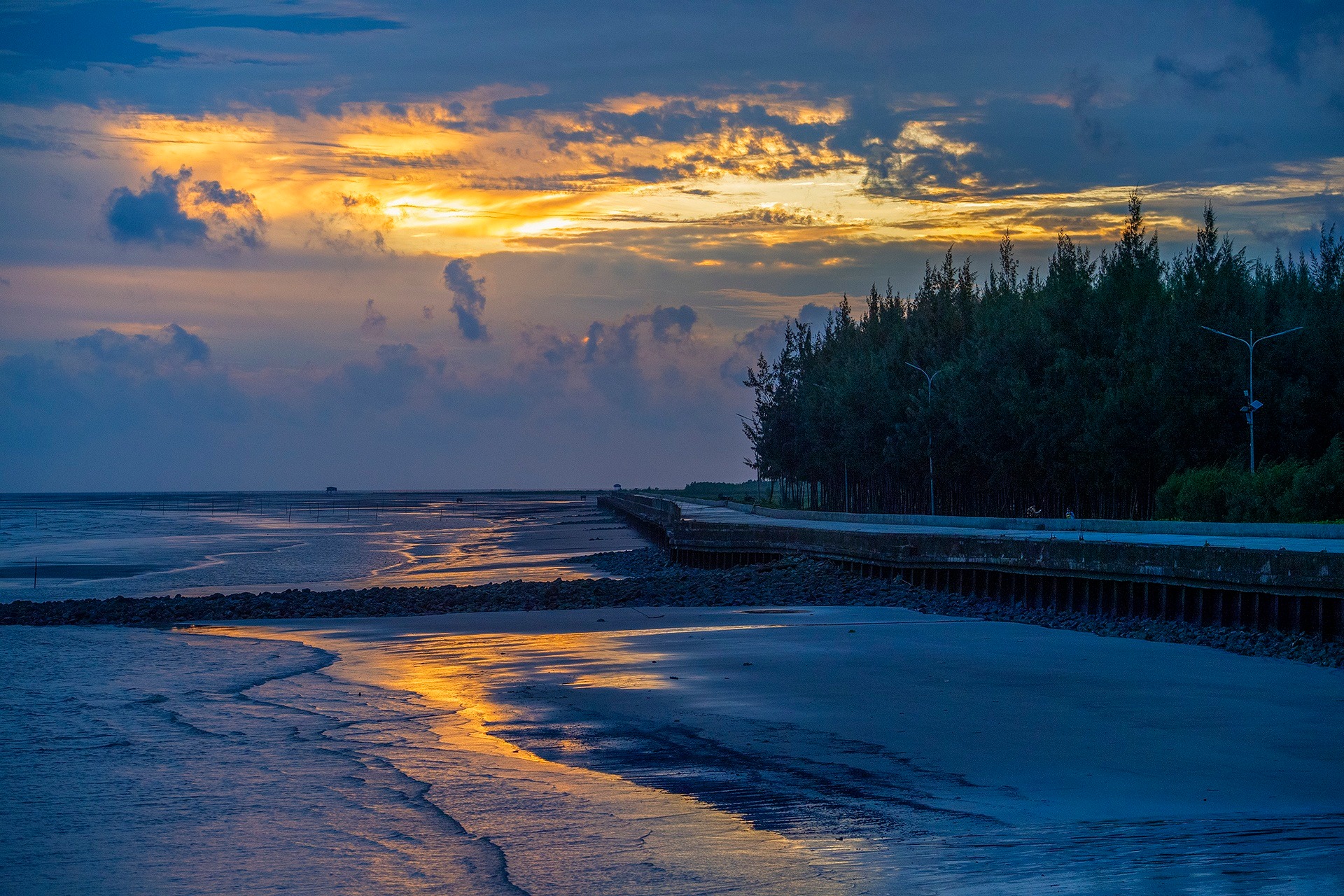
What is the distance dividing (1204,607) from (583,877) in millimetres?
19586

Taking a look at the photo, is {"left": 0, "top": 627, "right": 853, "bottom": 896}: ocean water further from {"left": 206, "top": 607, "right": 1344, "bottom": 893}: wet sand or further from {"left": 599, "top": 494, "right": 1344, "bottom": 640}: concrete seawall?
{"left": 599, "top": 494, "right": 1344, "bottom": 640}: concrete seawall

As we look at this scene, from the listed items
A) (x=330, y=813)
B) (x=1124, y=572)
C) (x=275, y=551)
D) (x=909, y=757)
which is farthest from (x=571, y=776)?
(x=275, y=551)

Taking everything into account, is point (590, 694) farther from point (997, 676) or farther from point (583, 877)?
point (583, 877)

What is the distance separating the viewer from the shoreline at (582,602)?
1081 inches

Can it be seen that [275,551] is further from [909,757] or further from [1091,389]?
[909,757]

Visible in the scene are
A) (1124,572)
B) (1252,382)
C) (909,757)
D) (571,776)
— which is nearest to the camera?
(571,776)

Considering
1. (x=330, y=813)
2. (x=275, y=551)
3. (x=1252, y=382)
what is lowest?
(x=275, y=551)

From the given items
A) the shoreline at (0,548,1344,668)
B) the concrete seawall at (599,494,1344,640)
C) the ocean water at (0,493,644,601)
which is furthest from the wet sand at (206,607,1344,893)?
the ocean water at (0,493,644,601)

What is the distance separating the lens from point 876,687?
635 inches

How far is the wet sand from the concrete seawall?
241 centimetres

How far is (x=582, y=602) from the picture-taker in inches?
1236

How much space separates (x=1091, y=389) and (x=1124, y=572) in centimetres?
3860

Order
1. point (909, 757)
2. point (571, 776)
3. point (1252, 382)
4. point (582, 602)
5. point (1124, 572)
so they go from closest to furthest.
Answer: point (571, 776), point (909, 757), point (1124, 572), point (582, 602), point (1252, 382)

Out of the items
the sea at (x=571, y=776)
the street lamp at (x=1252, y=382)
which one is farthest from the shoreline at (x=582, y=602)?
the street lamp at (x=1252, y=382)
